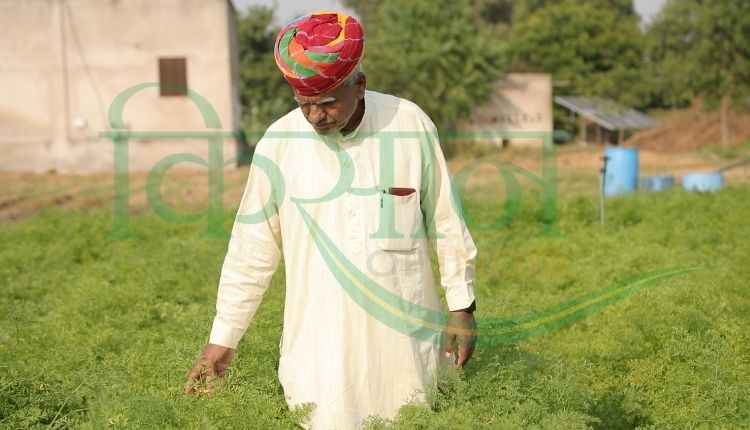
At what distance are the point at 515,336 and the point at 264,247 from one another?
2.29 meters

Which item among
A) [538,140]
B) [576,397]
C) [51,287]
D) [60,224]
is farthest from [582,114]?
[576,397]

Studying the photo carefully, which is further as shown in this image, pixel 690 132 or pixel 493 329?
pixel 690 132

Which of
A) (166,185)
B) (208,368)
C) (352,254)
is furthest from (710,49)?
(208,368)

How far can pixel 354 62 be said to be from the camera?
3.24 m

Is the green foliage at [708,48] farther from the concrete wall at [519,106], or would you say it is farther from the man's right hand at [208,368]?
the man's right hand at [208,368]

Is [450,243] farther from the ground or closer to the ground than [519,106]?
closer to the ground

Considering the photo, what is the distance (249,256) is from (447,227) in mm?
707

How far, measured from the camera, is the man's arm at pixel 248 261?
11.0 feet

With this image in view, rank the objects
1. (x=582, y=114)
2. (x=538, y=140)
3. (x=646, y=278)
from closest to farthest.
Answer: (x=646, y=278) → (x=538, y=140) → (x=582, y=114)

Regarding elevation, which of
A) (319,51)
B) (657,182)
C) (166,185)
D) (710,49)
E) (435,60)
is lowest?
(166,185)

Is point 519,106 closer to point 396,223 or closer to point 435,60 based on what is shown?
point 435,60

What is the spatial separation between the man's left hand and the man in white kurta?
44 mm

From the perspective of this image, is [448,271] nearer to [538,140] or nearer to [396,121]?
[396,121]

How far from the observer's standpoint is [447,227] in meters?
3.38
